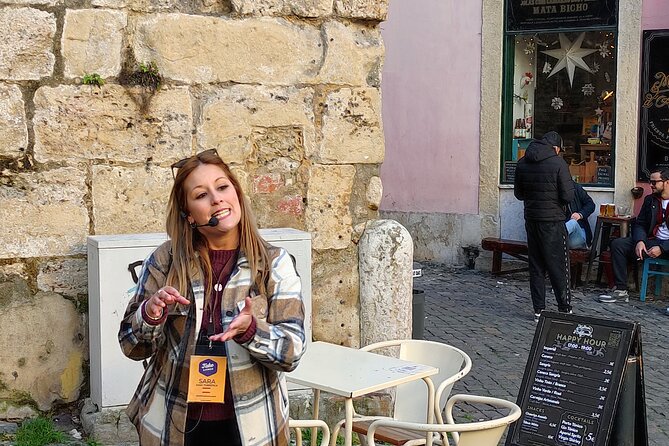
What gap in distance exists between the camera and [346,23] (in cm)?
543

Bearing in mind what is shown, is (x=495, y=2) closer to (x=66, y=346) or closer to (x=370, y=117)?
(x=370, y=117)

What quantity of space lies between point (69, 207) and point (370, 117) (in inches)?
66.5

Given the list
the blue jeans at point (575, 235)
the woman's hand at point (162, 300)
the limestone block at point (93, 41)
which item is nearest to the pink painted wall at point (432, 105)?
the blue jeans at point (575, 235)

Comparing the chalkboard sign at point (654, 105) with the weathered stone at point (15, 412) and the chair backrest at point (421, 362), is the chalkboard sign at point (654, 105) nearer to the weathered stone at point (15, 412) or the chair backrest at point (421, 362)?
the chair backrest at point (421, 362)

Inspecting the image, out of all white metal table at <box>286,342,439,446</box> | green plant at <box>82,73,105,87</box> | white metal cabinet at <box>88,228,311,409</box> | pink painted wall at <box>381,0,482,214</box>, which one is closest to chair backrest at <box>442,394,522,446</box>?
white metal table at <box>286,342,439,446</box>

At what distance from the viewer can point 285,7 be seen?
529cm

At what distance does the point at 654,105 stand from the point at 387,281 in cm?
624

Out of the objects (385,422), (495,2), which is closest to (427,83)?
(495,2)

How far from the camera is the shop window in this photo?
444 inches

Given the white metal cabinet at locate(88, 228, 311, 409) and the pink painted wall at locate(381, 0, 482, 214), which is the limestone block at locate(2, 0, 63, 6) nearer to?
the white metal cabinet at locate(88, 228, 311, 409)

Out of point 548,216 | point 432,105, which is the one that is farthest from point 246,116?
point 432,105

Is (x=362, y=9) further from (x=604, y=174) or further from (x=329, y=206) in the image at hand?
(x=604, y=174)

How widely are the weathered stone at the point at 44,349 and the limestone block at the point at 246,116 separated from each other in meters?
1.10

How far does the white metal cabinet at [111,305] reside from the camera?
474cm
